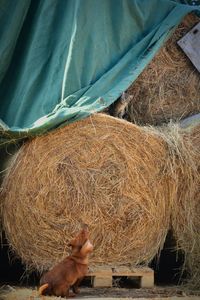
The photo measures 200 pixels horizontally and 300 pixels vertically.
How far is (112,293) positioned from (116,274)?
17 centimetres

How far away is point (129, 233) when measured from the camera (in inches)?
167

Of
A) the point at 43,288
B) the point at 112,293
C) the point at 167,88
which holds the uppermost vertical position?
the point at 167,88

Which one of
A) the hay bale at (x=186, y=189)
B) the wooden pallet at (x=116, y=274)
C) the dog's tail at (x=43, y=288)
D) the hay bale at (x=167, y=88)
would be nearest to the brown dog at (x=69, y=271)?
the dog's tail at (x=43, y=288)

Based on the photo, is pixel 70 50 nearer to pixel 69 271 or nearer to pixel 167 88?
pixel 167 88

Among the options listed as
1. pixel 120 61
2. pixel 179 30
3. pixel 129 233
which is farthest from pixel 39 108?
pixel 179 30

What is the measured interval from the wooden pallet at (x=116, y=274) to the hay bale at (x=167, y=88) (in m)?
1.18

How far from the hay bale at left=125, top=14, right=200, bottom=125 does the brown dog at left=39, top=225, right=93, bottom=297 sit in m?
1.38

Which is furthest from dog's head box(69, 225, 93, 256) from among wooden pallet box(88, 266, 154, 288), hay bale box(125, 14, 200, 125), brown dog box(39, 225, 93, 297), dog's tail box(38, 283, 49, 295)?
hay bale box(125, 14, 200, 125)

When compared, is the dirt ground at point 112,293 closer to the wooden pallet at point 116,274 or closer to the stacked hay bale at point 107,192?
the wooden pallet at point 116,274

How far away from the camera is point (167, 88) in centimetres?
486

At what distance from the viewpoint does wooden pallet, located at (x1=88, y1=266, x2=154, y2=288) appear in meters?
4.09

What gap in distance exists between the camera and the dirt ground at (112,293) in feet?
12.3

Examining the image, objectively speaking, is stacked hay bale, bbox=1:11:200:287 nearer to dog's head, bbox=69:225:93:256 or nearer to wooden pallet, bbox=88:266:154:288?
wooden pallet, bbox=88:266:154:288

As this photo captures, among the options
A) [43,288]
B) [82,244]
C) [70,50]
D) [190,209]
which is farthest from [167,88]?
[43,288]
